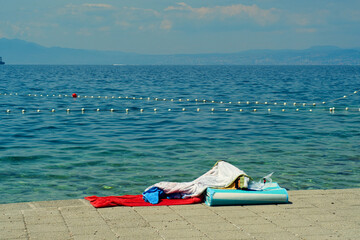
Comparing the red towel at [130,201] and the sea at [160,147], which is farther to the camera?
the sea at [160,147]

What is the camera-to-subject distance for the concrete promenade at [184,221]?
7.53m

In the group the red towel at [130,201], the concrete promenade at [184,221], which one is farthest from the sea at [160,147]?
the concrete promenade at [184,221]

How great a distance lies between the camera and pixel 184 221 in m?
8.20

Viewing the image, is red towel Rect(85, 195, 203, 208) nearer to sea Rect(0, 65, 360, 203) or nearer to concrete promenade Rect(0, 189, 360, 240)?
concrete promenade Rect(0, 189, 360, 240)

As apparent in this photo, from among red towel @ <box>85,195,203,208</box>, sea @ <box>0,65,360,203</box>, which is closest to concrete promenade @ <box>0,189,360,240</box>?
red towel @ <box>85,195,203,208</box>

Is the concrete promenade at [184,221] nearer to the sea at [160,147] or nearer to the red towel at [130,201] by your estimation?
the red towel at [130,201]

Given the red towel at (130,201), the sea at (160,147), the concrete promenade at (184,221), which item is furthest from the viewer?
the sea at (160,147)

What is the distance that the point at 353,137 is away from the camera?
21750 mm

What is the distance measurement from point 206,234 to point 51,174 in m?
7.81

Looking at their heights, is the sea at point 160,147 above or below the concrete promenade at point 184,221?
below

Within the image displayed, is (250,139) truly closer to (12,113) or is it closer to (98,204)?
(98,204)

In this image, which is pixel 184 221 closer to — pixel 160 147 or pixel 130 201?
pixel 130 201

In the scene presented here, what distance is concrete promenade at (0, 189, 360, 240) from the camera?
24.7 feet

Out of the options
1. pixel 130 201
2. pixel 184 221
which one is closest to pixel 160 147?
pixel 130 201
